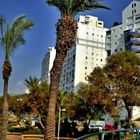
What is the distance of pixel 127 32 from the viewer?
118562 millimetres

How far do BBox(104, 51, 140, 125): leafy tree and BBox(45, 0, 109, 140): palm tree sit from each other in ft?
82.3

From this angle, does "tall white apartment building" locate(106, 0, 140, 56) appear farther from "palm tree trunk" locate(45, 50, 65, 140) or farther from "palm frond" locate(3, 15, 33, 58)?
"palm tree trunk" locate(45, 50, 65, 140)

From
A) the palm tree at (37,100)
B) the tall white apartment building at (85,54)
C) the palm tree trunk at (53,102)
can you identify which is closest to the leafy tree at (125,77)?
the palm tree at (37,100)

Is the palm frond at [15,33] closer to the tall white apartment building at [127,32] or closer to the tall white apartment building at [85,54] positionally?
the tall white apartment building at [127,32]

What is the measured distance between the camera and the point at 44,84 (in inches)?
2418

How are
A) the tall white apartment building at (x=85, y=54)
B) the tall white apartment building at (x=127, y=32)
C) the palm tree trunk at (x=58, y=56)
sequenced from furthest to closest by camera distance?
1. the tall white apartment building at (x=85, y=54)
2. the tall white apartment building at (x=127, y=32)
3. the palm tree trunk at (x=58, y=56)

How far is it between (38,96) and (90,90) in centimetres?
1010

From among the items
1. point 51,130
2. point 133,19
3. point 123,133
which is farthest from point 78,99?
point 133,19

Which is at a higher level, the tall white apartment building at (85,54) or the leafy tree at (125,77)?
the tall white apartment building at (85,54)

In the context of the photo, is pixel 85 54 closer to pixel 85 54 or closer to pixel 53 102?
pixel 85 54

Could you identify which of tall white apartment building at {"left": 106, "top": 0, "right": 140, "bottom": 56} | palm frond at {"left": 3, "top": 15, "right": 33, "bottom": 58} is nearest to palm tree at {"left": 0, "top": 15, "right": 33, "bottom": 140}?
palm frond at {"left": 3, "top": 15, "right": 33, "bottom": 58}

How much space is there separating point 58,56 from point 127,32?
100907 millimetres

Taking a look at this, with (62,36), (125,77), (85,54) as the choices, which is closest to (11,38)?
(62,36)

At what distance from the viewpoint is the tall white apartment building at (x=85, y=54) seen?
141500mm
